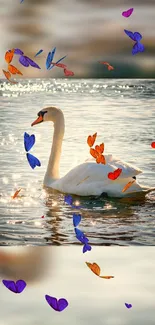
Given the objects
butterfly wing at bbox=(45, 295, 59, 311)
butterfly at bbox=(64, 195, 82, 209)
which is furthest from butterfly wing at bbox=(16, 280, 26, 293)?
butterfly at bbox=(64, 195, 82, 209)

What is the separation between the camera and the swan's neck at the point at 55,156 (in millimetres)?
9930

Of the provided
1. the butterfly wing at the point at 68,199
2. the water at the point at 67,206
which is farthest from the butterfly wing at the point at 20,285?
the butterfly wing at the point at 68,199

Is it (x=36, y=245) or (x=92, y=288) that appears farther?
(x=36, y=245)

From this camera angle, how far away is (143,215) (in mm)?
7996

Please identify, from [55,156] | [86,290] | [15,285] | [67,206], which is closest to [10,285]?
[15,285]

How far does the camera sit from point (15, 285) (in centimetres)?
497

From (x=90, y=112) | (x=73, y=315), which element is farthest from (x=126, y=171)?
(x=90, y=112)

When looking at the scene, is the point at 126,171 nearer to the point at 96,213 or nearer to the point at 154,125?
the point at 96,213

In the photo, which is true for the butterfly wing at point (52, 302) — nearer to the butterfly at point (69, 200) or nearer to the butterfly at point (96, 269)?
the butterfly at point (96, 269)

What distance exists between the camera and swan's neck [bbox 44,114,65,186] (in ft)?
32.6

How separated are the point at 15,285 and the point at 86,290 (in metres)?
0.36

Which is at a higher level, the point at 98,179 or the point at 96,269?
the point at 98,179

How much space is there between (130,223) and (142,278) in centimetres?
244

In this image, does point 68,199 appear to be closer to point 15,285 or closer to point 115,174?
point 115,174
